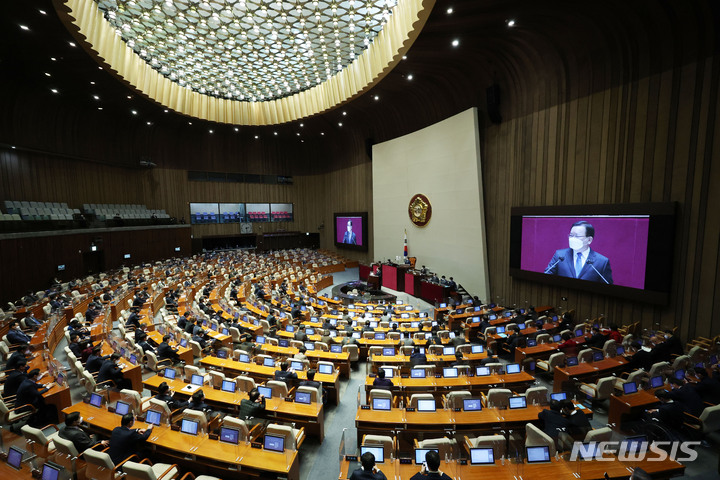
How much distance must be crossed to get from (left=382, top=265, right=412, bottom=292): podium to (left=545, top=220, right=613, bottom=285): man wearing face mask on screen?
823cm

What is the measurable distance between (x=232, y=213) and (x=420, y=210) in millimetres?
20468

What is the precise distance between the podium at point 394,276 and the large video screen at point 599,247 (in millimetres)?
6410

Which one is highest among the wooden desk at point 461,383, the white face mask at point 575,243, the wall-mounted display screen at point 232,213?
the wall-mounted display screen at point 232,213

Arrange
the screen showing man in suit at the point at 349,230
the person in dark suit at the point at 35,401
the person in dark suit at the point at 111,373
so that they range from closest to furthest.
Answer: the person in dark suit at the point at 35,401
the person in dark suit at the point at 111,373
the screen showing man in suit at the point at 349,230

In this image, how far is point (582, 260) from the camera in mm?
11539

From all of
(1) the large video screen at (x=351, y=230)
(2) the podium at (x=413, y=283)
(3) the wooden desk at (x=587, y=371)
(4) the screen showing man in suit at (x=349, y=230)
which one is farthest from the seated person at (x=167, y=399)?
(4) the screen showing man in suit at (x=349, y=230)

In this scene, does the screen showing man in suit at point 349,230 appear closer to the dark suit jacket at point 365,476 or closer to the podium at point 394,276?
the podium at point 394,276

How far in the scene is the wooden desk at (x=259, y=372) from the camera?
6799mm

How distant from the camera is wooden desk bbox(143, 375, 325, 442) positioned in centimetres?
554

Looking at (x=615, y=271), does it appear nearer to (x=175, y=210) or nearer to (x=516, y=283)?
(x=516, y=283)

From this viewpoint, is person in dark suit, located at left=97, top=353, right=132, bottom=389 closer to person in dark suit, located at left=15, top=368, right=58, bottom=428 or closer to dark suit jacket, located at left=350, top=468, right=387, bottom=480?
person in dark suit, located at left=15, top=368, right=58, bottom=428

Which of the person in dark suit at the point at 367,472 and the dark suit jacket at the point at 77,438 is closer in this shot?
the person in dark suit at the point at 367,472

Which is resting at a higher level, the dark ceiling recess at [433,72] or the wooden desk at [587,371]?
the dark ceiling recess at [433,72]

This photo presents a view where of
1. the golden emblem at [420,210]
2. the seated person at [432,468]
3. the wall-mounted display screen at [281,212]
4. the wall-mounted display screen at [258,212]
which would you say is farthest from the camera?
the wall-mounted display screen at [281,212]
